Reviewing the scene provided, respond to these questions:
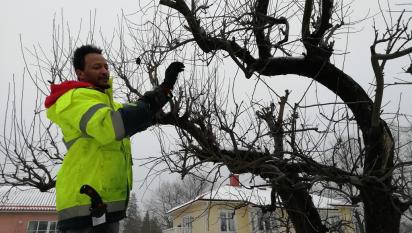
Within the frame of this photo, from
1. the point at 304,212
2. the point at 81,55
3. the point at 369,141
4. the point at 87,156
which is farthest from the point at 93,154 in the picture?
the point at 304,212

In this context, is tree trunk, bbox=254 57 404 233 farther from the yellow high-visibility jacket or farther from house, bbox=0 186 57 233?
house, bbox=0 186 57 233

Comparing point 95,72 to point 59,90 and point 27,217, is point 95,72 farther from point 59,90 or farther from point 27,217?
point 27,217

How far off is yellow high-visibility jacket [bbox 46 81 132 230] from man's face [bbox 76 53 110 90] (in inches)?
9.5

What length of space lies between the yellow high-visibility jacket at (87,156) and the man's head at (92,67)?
0.26 m

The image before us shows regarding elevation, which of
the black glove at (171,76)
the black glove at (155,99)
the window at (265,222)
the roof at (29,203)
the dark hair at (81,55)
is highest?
the roof at (29,203)

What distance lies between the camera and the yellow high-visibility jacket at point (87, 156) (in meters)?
1.82

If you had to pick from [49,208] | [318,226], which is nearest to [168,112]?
[318,226]

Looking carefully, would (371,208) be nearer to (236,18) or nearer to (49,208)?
(236,18)

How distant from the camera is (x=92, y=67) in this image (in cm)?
237

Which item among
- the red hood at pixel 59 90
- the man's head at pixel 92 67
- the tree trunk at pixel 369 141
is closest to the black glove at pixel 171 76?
the man's head at pixel 92 67

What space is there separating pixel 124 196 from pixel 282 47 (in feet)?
8.95

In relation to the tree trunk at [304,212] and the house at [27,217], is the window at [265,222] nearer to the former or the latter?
the tree trunk at [304,212]

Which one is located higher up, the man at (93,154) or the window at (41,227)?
the window at (41,227)

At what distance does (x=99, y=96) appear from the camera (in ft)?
6.59
